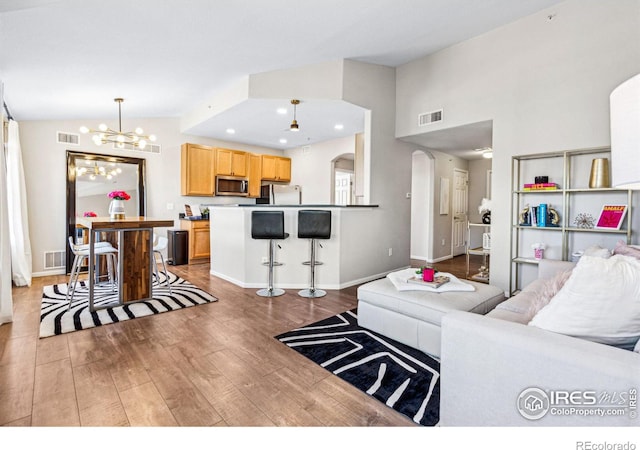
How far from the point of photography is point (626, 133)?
94cm

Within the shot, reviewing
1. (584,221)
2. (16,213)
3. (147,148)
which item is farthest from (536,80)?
(16,213)

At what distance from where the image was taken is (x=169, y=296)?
3.77 meters

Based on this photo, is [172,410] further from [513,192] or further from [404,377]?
[513,192]

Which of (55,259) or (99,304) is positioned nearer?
(99,304)

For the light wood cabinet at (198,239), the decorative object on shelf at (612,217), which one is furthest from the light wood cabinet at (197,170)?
the decorative object on shelf at (612,217)

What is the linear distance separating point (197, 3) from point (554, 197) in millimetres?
4114

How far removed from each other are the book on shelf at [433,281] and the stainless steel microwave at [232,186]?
5.03 meters

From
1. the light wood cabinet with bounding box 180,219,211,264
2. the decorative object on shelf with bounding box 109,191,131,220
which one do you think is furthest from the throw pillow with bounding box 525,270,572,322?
the light wood cabinet with bounding box 180,219,211,264

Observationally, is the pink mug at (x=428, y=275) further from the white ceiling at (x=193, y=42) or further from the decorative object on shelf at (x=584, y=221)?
the white ceiling at (x=193, y=42)

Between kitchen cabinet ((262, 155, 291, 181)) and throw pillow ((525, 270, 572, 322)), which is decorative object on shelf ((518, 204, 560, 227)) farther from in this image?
kitchen cabinet ((262, 155, 291, 181))

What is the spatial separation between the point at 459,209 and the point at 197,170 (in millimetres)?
5778

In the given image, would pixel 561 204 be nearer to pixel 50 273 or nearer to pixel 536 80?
pixel 536 80

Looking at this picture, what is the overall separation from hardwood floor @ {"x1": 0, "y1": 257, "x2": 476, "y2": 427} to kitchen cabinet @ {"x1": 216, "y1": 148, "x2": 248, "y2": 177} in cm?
407

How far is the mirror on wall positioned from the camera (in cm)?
513
